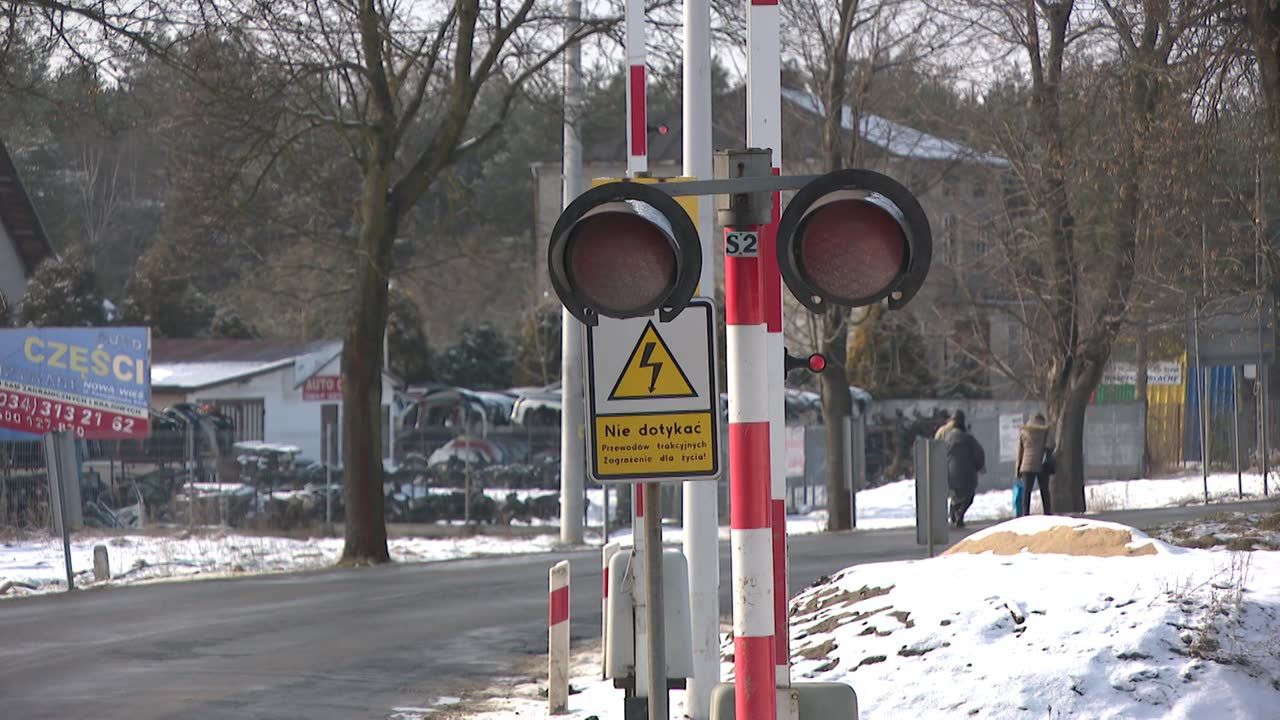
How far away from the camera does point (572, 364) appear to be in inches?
965

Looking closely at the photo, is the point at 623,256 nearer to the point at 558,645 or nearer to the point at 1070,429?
the point at 558,645

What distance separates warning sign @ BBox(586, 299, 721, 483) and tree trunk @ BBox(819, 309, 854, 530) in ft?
67.1

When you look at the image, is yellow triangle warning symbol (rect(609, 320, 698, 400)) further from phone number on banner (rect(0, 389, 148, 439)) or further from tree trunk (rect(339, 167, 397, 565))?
phone number on banner (rect(0, 389, 148, 439))

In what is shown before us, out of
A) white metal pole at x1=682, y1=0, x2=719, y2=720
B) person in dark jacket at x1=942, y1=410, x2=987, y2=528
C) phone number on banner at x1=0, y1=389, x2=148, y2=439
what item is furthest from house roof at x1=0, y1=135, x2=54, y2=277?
white metal pole at x1=682, y1=0, x2=719, y2=720

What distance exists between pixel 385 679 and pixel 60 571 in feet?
30.4

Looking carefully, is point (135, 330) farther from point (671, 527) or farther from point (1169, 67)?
point (1169, 67)

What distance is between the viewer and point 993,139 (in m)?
26.2

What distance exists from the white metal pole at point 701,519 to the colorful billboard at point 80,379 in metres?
15.9

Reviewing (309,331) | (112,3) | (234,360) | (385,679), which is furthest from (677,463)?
(309,331)

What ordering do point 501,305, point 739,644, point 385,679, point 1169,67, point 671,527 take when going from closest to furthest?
point 739,644, point 385,679, point 1169,67, point 671,527, point 501,305

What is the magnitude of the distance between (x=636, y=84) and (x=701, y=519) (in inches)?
84.6

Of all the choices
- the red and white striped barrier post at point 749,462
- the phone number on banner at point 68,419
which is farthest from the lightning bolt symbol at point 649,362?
the phone number on banner at point 68,419

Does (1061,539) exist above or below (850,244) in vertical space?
below

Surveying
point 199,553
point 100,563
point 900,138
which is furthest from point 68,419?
point 900,138
